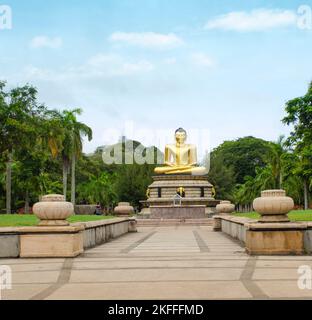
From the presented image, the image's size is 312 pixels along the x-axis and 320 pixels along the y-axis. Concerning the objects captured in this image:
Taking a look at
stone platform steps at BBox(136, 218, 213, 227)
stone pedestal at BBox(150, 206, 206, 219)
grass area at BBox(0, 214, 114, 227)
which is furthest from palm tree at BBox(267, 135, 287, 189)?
grass area at BBox(0, 214, 114, 227)

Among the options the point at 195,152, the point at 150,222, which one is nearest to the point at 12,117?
the point at 150,222

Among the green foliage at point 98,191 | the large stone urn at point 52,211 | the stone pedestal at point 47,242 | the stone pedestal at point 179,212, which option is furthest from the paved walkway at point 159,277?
the green foliage at point 98,191

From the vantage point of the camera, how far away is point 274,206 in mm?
11188

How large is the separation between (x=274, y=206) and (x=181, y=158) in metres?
37.6

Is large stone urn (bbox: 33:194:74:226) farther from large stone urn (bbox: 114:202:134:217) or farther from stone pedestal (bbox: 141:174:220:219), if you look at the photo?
stone pedestal (bbox: 141:174:220:219)

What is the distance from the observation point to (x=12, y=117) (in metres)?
30.5

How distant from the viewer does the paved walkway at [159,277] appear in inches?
264

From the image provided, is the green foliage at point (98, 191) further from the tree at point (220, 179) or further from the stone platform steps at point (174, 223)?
the stone platform steps at point (174, 223)

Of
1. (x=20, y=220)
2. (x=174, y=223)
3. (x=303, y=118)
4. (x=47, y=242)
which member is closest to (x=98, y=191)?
(x=174, y=223)

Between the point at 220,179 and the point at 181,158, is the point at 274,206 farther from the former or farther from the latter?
the point at 220,179

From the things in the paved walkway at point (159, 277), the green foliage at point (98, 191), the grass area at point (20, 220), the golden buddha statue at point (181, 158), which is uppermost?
the golden buddha statue at point (181, 158)

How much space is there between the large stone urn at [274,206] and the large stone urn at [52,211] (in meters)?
3.93

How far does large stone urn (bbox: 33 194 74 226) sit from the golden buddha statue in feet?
116
